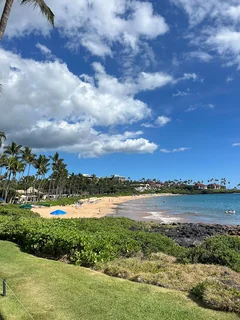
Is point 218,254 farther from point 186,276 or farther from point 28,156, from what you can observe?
point 28,156

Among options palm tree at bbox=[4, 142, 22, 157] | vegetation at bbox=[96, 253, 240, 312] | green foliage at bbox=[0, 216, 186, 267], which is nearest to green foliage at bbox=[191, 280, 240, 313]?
vegetation at bbox=[96, 253, 240, 312]

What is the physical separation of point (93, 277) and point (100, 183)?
504 ft

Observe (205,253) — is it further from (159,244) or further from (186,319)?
(186,319)

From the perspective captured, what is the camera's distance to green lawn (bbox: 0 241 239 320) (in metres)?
4.77

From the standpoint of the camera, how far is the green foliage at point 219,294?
4941 millimetres

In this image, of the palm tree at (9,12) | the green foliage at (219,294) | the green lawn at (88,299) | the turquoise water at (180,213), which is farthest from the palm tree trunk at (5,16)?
the turquoise water at (180,213)

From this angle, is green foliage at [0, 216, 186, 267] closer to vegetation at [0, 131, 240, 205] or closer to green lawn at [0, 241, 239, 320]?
green lawn at [0, 241, 239, 320]

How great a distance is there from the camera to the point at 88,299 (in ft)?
17.8

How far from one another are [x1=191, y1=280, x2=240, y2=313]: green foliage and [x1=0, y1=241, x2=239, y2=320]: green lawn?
17 cm

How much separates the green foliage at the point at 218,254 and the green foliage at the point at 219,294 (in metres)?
1.89

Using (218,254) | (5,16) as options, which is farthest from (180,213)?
(5,16)

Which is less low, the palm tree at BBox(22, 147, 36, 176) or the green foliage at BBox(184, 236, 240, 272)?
the palm tree at BBox(22, 147, 36, 176)

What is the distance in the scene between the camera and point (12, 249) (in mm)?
10000

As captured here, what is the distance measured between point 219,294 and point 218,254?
2.97 meters
